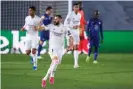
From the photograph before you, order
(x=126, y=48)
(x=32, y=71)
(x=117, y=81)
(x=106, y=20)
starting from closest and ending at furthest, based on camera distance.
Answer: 1. (x=117, y=81)
2. (x=32, y=71)
3. (x=126, y=48)
4. (x=106, y=20)

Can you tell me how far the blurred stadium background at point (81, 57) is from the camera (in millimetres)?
15430

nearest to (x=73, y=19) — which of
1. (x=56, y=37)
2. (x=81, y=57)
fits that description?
(x=56, y=37)

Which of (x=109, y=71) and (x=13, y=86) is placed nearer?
(x=13, y=86)

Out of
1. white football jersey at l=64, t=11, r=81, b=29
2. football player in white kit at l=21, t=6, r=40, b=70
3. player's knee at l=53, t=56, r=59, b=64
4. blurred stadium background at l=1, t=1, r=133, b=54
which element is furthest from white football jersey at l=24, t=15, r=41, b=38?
blurred stadium background at l=1, t=1, r=133, b=54

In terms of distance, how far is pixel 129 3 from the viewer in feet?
117

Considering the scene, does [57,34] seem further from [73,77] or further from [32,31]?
[32,31]

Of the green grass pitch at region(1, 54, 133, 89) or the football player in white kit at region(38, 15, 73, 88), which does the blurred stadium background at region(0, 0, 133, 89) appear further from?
the football player in white kit at region(38, 15, 73, 88)

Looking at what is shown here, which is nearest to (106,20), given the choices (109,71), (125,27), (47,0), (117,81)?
(125,27)

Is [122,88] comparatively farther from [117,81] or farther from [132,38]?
[132,38]

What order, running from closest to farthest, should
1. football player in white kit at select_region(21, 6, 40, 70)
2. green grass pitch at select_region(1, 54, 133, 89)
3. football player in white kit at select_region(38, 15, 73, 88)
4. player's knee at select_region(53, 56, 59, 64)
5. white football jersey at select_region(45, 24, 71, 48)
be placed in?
green grass pitch at select_region(1, 54, 133, 89), player's knee at select_region(53, 56, 59, 64), football player in white kit at select_region(38, 15, 73, 88), white football jersey at select_region(45, 24, 71, 48), football player in white kit at select_region(21, 6, 40, 70)

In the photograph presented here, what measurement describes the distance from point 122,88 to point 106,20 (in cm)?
2152

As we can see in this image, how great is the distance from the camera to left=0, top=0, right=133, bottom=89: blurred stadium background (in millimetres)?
15430

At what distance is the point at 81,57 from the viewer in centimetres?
2709

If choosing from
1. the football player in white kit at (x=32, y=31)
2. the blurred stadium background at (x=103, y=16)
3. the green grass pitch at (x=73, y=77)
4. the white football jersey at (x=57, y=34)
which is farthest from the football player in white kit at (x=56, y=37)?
the blurred stadium background at (x=103, y=16)
